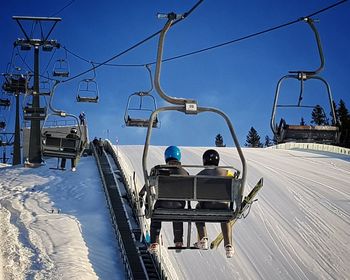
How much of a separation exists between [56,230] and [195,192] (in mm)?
10570

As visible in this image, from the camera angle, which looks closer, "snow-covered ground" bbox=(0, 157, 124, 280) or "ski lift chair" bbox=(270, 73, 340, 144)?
"ski lift chair" bbox=(270, 73, 340, 144)

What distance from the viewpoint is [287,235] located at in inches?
760

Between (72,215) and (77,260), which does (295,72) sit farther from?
(72,215)

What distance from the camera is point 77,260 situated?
47.9 feet

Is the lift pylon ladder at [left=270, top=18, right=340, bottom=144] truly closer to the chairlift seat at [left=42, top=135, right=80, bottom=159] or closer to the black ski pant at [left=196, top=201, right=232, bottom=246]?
the black ski pant at [left=196, top=201, right=232, bottom=246]

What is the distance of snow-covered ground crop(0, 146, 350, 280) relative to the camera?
1478 centimetres

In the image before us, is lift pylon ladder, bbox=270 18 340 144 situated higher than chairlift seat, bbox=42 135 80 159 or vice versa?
lift pylon ladder, bbox=270 18 340 144

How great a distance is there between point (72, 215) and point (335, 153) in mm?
29968

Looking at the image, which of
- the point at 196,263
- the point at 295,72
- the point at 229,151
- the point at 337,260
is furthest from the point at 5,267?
the point at 229,151

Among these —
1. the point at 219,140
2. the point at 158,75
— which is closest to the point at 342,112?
the point at 219,140

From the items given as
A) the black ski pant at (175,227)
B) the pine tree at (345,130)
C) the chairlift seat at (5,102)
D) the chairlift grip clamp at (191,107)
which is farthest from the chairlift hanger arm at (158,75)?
the pine tree at (345,130)

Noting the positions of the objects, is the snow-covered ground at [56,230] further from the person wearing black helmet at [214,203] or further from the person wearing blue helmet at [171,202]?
the person wearing black helmet at [214,203]

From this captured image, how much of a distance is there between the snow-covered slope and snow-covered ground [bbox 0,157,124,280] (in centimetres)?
246

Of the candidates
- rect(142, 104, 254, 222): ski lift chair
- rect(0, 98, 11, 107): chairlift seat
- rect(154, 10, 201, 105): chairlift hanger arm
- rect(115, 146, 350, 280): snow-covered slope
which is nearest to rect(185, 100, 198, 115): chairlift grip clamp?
rect(154, 10, 201, 105): chairlift hanger arm
